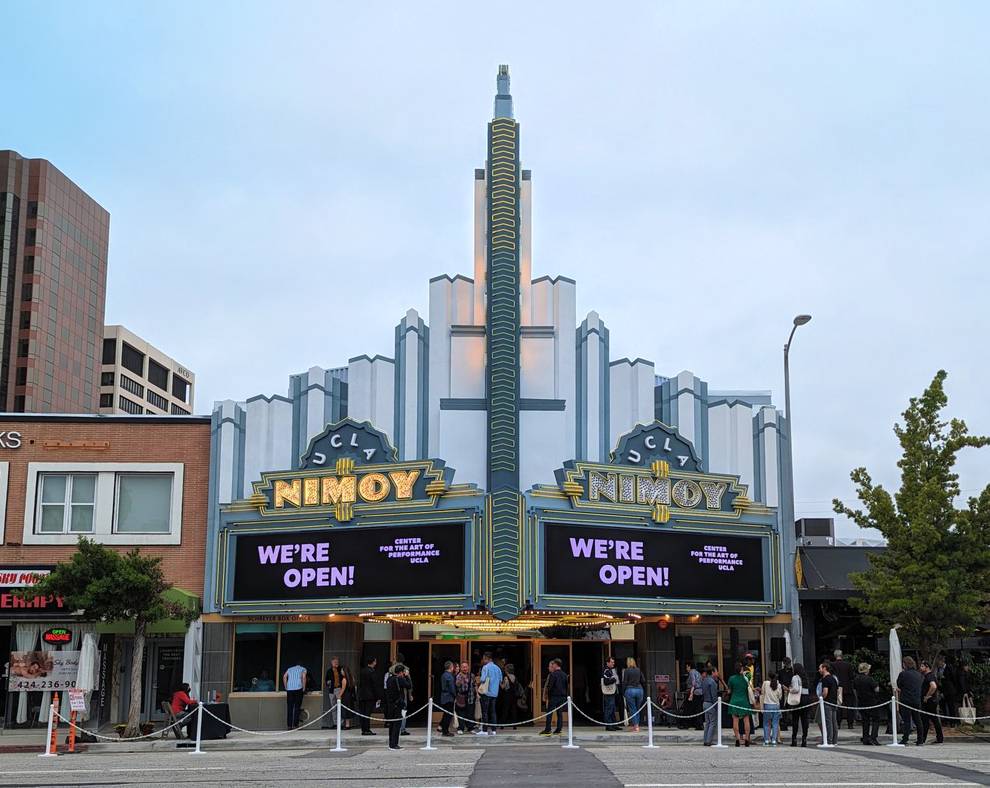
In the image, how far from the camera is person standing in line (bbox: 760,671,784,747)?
25.9m

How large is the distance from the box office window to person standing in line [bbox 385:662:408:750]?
6276mm

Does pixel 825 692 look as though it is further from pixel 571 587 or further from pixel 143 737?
pixel 143 737

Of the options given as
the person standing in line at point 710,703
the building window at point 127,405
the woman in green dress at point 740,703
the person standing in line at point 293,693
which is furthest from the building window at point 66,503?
the building window at point 127,405

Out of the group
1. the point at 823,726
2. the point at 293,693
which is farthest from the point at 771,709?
the point at 293,693

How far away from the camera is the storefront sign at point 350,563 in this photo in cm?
3034

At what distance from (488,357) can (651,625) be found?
8792 mm

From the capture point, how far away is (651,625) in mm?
34188

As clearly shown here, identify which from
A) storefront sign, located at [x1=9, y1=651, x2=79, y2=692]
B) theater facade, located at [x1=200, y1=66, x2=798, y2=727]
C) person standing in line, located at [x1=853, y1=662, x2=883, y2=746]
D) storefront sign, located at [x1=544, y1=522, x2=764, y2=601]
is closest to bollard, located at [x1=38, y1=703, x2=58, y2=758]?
theater facade, located at [x1=200, y1=66, x2=798, y2=727]

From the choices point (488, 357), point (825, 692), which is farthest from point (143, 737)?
point (825, 692)

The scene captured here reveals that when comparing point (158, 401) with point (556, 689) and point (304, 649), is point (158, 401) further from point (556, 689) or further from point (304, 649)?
point (556, 689)

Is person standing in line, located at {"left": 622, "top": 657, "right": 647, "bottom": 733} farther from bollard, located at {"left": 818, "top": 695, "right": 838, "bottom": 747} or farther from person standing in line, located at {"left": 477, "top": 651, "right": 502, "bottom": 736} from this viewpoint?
bollard, located at {"left": 818, "top": 695, "right": 838, "bottom": 747}

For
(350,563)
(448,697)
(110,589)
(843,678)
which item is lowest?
(448,697)

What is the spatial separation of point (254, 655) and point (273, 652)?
505 mm

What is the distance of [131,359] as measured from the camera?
144250 millimetres
